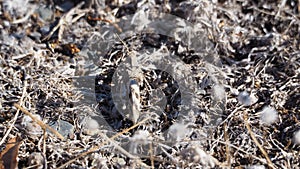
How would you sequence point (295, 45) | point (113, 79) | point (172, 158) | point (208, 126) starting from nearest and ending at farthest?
point (172, 158) → point (208, 126) → point (113, 79) → point (295, 45)

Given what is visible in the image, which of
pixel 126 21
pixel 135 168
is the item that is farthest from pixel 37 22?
pixel 135 168

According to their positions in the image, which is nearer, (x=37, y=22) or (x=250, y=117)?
(x=250, y=117)

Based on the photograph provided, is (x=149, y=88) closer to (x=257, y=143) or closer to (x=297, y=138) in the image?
(x=257, y=143)

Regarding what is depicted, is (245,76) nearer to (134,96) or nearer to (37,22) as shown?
(134,96)

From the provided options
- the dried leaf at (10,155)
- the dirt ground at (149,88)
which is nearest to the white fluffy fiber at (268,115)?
the dirt ground at (149,88)

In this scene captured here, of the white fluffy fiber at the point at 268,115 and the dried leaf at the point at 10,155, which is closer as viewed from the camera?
the dried leaf at the point at 10,155

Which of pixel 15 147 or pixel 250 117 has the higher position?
pixel 250 117

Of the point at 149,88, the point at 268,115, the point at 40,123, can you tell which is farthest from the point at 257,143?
the point at 40,123

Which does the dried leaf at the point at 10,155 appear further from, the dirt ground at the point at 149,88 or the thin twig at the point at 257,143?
the thin twig at the point at 257,143
